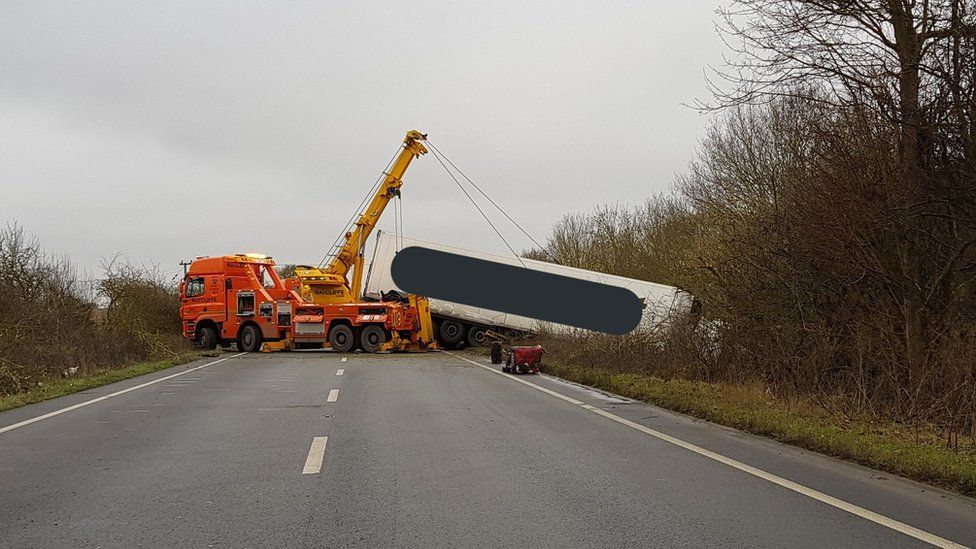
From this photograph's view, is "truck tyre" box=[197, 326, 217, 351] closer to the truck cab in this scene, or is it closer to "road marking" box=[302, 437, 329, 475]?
the truck cab

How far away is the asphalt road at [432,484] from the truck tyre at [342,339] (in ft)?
69.1

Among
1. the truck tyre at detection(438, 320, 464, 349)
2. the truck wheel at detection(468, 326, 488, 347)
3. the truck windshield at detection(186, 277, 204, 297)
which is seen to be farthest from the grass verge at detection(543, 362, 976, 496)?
the truck windshield at detection(186, 277, 204, 297)

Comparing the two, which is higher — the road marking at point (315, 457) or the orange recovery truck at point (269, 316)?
the orange recovery truck at point (269, 316)

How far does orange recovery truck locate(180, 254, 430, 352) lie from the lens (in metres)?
34.2

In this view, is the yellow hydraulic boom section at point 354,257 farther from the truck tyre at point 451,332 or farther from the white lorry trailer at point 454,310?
the truck tyre at point 451,332

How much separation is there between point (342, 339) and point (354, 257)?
4.42 m

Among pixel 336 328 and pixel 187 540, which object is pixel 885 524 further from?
pixel 336 328

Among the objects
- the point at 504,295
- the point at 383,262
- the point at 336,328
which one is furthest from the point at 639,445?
the point at 383,262

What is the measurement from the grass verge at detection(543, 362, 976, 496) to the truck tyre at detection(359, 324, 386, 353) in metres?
18.1

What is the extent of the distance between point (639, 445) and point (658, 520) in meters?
3.48

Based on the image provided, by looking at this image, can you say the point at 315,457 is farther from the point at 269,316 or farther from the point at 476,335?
the point at 476,335

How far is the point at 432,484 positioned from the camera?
7348 mm

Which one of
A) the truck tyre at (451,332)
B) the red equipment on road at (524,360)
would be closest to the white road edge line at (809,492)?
the red equipment on road at (524,360)

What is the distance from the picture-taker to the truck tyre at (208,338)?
35.7 m
